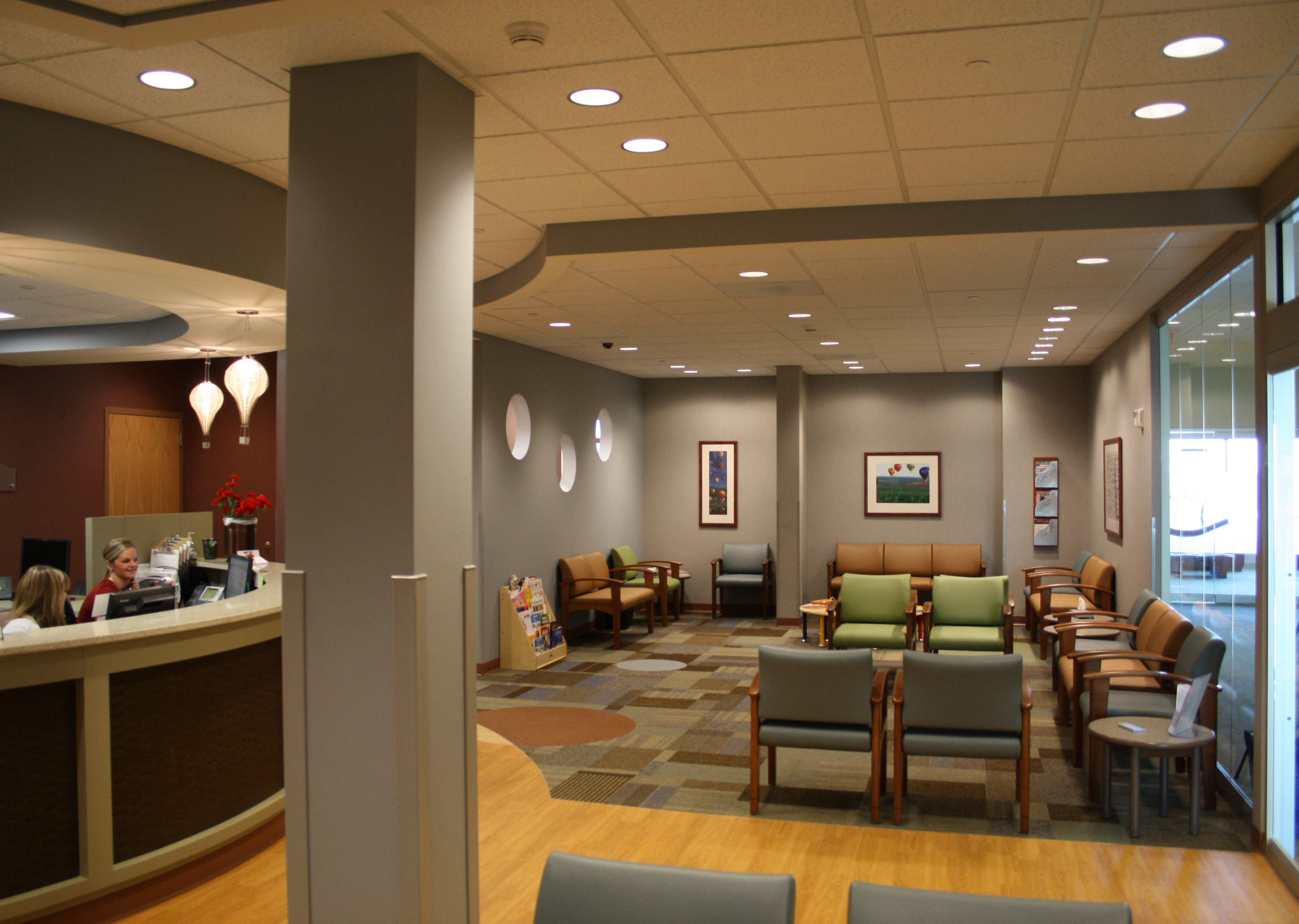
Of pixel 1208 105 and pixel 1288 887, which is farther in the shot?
pixel 1288 887

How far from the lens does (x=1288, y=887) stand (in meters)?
3.96

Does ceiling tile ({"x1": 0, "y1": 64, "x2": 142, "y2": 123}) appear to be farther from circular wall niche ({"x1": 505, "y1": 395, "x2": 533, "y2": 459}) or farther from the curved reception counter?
circular wall niche ({"x1": 505, "y1": 395, "x2": 533, "y2": 459})

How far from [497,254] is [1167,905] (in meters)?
4.48

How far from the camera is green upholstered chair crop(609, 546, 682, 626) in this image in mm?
11203

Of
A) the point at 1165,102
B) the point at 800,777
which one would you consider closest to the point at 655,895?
the point at 1165,102

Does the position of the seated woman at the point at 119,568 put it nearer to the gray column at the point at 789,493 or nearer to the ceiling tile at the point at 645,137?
the ceiling tile at the point at 645,137

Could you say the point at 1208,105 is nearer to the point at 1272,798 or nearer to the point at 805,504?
the point at 1272,798

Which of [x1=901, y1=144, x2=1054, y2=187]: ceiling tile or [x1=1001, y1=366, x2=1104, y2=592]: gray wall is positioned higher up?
[x1=901, y1=144, x2=1054, y2=187]: ceiling tile

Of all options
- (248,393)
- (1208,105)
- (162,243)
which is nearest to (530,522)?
(248,393)

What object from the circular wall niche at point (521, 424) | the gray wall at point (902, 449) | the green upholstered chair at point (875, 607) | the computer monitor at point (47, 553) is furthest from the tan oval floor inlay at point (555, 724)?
the gray wall at point (902, 449)

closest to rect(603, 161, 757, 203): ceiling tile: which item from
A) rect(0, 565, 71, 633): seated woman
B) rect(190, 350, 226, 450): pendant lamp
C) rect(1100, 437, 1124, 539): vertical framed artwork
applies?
rect(0, 565, 71, 633): seated woman

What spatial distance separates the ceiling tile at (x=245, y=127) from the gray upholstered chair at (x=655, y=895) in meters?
2.63

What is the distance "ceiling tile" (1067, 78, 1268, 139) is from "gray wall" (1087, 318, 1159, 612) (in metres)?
3.88

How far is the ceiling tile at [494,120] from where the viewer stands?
321 centimetres
